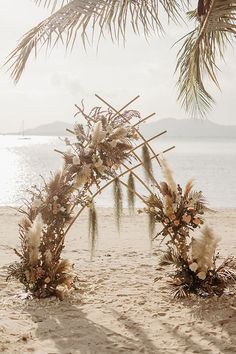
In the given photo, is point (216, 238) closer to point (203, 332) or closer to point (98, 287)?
point (203, 332)

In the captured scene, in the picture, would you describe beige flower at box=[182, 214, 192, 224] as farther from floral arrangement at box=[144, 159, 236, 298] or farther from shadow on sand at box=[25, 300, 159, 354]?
shadow on sand at box=[25, 300, 159, 354]

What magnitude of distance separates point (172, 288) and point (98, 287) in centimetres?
89

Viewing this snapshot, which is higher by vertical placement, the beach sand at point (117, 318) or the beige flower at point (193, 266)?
the beige flower at point (193, 266)

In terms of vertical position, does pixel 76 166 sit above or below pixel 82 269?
above

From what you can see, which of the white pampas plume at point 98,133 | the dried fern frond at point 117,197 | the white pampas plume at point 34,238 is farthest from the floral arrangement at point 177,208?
the white pampas plume at point 34,238

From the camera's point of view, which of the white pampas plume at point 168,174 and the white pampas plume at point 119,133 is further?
the white pampas plume at point 119,133

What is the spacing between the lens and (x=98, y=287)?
606 cm

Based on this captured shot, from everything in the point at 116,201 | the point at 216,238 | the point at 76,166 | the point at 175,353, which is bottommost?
the point at 175,353

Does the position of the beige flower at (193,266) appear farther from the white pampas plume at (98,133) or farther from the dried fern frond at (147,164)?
the white pampas plume at (98,133)

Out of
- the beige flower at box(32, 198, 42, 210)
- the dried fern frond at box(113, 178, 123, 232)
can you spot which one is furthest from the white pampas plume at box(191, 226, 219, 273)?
the beige flower at box(32, 198, 42, 210)

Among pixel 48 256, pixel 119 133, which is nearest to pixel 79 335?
pixel 48 256

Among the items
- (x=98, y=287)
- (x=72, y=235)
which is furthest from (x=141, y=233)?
(x=98, y=287)

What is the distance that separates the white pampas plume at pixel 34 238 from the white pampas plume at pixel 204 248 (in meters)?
1.56

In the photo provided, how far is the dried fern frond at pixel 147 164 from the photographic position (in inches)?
213
